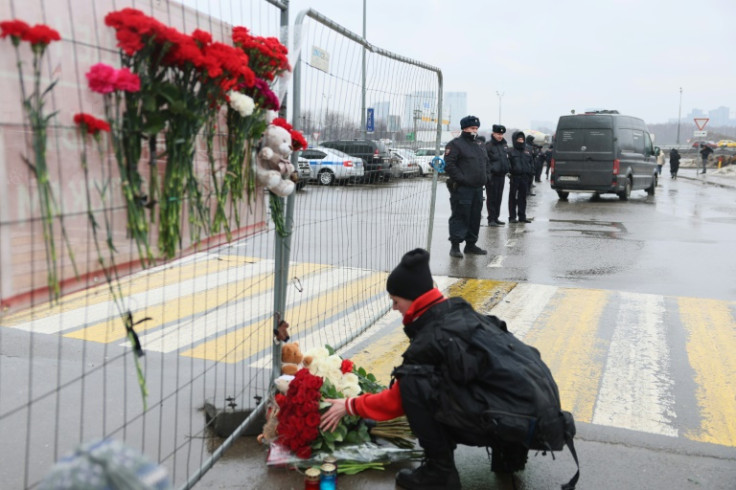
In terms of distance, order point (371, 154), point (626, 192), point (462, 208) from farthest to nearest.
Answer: point (626, 192), point (462, 208), point (371, 154)

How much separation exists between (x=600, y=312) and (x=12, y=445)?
5158 millimetres

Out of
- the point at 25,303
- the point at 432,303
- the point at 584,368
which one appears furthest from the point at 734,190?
the point at 25,303

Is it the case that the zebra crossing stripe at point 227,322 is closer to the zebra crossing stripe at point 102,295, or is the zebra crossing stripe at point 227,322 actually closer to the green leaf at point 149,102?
the zebra crossing stripe at point 102,295

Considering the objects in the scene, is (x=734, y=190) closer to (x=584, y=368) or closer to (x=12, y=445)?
(x=584, y=368)

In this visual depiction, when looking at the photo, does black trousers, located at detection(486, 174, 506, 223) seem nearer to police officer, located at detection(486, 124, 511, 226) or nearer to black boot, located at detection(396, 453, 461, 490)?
police officer, located at detection(486, 124, 511, 226)

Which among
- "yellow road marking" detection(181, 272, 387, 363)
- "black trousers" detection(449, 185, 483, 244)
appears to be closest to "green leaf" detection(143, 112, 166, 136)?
"yellow road marking" detection(181, 272, 387, 363)

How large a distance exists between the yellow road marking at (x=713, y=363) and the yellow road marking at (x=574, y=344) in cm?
65

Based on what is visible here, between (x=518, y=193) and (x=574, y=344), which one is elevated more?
(x=518, y=193)

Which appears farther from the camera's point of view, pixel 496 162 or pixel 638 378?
pixel 496 162

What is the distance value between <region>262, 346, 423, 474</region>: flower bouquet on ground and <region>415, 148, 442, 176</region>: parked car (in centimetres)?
351

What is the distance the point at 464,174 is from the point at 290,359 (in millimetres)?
5959

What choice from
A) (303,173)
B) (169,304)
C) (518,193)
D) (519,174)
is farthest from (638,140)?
(303,173)

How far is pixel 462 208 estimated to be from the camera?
31.5 ft

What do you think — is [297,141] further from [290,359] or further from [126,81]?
[126,81]
